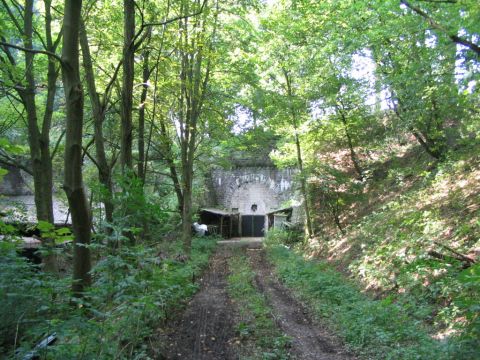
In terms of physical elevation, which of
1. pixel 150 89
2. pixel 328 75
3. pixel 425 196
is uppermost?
pixel 328 75

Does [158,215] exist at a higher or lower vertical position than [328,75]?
lower

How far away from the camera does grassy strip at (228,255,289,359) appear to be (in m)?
5.54

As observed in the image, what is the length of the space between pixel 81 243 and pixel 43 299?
0.54 meters

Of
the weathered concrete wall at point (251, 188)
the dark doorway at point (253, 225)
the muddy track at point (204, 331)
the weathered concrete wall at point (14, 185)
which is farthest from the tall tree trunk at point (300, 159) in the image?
the weathered concrete wall at point (14, 185)

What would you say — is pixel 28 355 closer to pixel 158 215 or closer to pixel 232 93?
pixel 158 215

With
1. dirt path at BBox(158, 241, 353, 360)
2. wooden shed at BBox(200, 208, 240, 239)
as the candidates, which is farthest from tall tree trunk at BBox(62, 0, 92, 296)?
wooden shed at BBox(200, 208, 240, 239)

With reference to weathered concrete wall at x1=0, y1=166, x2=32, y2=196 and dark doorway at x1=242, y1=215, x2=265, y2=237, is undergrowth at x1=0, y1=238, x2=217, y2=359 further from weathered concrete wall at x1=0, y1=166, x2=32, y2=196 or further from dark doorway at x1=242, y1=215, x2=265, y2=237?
dark doorway at x1=242, y1=215, x2=265, y2=237

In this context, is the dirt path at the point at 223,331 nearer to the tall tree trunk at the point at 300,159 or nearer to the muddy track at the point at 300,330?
the muddy track at the point at 300,330

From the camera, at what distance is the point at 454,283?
5.94 meters

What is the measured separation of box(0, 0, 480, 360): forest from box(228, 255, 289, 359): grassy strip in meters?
0.06

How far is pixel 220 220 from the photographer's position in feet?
97.1

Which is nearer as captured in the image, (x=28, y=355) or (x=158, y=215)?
(x=28, y=355)

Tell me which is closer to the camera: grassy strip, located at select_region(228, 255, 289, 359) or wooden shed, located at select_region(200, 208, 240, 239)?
grassy strip, located at select_region(228, 255, 289, 359)

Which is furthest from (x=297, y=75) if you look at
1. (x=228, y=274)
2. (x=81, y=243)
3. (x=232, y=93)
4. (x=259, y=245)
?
(x=81, y=243)
